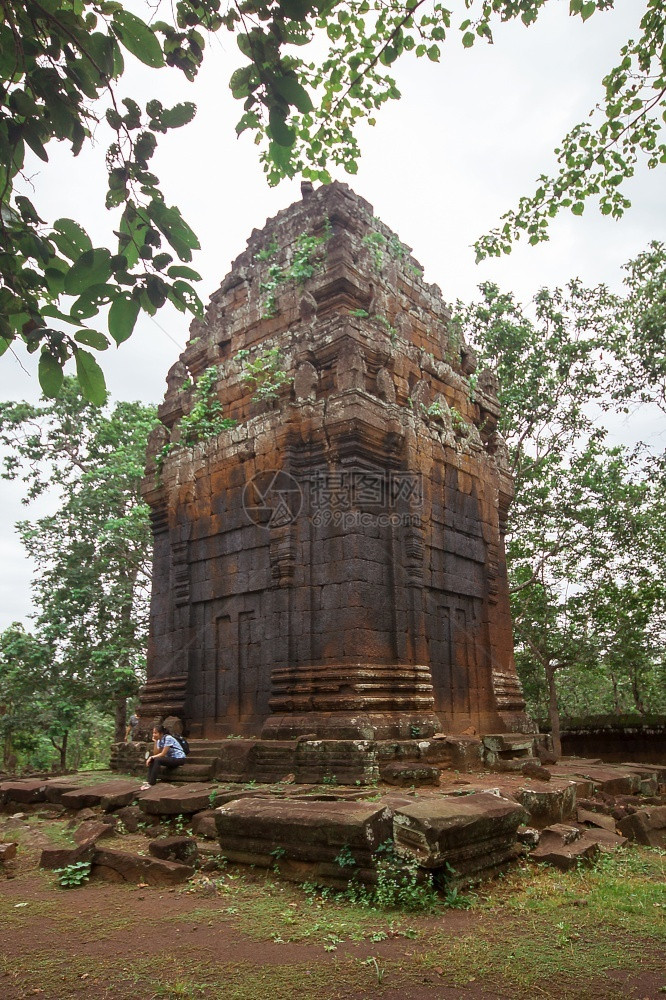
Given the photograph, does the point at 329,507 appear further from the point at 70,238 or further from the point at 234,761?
the point at 70,238

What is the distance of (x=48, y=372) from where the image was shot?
2.66m

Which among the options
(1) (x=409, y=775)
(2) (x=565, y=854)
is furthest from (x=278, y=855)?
(2) (x=565, y=854)

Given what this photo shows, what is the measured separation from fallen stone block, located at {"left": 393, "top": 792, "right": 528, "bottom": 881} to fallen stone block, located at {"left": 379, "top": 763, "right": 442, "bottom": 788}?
55.0 inches

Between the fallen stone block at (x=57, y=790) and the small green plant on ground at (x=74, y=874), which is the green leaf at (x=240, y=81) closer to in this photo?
the small green plant on ground at (x=74, y=874)

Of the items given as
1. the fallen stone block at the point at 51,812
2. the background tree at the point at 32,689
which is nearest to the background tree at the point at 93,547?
the background tree at the point at 32,689

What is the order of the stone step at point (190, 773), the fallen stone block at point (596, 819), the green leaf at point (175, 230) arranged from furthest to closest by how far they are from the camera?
the stone step at point (190, 773), the fallen stone block at point (596, 819), the green leaf at point (175, 230)

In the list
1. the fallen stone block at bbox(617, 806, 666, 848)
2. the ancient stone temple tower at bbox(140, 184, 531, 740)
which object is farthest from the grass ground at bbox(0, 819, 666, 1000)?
the ancient stone temple tower at bbox(140, 184, 531, 740)

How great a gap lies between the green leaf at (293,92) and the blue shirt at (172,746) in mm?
7096

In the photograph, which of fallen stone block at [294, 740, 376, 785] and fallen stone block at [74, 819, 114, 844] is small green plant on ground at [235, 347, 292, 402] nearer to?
fallen stone block at [294, 740, 376, 785]

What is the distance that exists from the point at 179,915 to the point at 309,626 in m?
3.97

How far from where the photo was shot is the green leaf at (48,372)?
8.71 ft

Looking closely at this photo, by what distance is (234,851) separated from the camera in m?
5.27

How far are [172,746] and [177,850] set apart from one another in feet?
9.47

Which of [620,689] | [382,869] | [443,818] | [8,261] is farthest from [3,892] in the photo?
[620,689]
